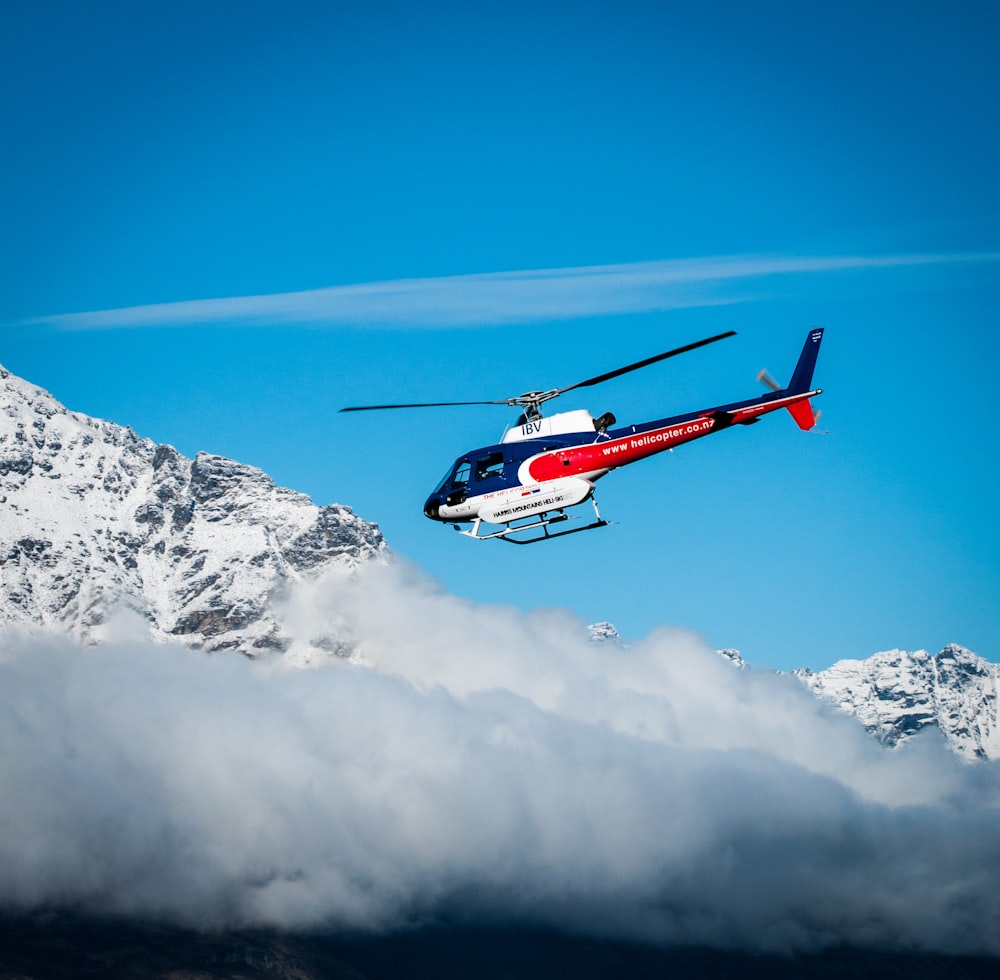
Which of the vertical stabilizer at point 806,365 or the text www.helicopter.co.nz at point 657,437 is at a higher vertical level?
the vertical stabilizer at point 806,365

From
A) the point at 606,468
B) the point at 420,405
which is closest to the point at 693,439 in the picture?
the point at 606,468

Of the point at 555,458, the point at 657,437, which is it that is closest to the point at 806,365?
the point at 657,437

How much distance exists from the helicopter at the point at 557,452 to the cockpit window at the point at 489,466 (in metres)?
0.07

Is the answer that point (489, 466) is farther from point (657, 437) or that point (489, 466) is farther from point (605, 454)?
point (657, 437)

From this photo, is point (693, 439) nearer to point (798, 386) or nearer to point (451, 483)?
point (798, 386)

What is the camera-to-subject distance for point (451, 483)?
10519cm

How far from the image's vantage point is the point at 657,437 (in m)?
102

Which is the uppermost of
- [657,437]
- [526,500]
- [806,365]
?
[806,365]

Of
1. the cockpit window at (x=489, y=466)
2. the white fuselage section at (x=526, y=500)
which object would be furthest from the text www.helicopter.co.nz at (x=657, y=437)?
the cockpit window at (x=489, y=466)

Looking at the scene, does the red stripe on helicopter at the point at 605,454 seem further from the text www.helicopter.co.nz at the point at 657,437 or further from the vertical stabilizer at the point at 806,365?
the vertical stabilizer at the point at 806,365

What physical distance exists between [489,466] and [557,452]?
5.57 m

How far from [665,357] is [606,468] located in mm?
11428

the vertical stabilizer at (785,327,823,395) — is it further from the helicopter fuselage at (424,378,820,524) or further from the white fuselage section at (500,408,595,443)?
the white fuselage section at (500,408,595,443)

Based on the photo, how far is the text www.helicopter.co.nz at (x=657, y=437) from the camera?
100688 millimetres
